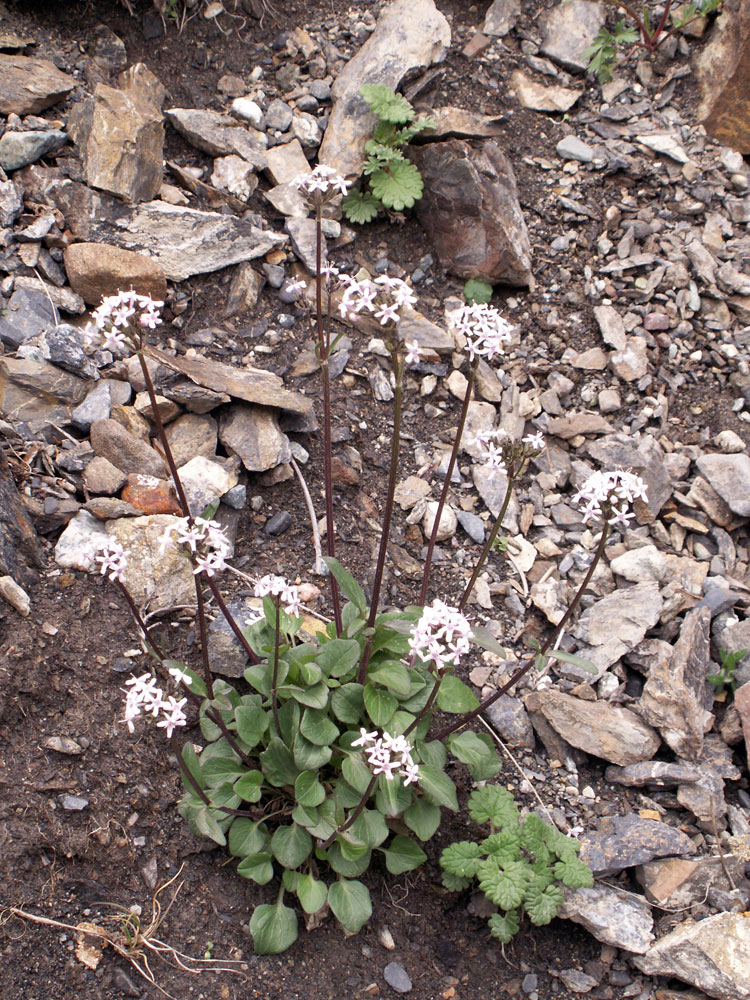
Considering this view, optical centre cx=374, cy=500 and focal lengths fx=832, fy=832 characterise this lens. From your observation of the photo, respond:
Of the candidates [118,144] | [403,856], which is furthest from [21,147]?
[403,856]

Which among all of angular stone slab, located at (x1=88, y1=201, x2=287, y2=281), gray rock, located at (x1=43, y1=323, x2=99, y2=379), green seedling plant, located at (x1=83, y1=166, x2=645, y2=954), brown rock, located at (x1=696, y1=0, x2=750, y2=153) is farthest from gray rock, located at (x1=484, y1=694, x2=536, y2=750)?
brown rock, located at (x1=696, y1=0, x2=750, y2=153)

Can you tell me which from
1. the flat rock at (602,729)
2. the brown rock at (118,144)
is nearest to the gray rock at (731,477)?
the flat rock at (602,729)

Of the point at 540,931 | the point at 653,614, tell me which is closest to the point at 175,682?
the point at 540,931

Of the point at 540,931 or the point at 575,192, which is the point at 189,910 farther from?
the point at 575,192

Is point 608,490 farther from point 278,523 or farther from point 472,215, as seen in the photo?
point 472,215

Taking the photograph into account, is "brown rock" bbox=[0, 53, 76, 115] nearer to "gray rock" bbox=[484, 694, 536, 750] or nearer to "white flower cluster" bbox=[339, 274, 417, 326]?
"white flower cluster" bbox=[339, 274, 417, 326]

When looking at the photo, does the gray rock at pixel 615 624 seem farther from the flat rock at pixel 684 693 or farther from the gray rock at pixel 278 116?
the gray rock at pixel 278 116
